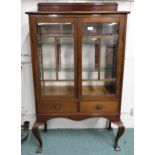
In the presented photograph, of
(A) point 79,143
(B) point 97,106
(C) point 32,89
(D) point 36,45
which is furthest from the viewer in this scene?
(C) point 32,89

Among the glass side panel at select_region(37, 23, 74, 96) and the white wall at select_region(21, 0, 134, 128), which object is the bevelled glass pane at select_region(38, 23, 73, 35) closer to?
the glass side panel at select_region(37, 23, 74, 96)

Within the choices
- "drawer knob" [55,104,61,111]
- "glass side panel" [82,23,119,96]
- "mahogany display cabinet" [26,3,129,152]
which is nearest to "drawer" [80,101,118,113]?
"mahogany display cabinet" [26,3,129,152]

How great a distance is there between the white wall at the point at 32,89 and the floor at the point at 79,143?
0.29 ft

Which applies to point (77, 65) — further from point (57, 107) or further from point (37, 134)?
point (37, 134)

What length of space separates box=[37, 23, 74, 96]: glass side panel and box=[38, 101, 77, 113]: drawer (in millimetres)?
98

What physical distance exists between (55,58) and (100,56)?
48 centimetres

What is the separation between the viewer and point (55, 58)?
1922 millimetres

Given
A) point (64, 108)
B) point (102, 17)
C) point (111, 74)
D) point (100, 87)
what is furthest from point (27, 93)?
point (102, 17)

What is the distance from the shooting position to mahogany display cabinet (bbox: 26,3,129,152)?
5.86ft

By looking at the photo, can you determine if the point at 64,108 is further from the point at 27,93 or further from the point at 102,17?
the point at 102,17

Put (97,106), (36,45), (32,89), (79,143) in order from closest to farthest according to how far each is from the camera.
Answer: (36,45) → (97,106) → (79,143) → (32,89)

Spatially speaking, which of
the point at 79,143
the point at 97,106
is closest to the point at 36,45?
the point at 97,106

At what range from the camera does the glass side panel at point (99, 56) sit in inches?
71.1
